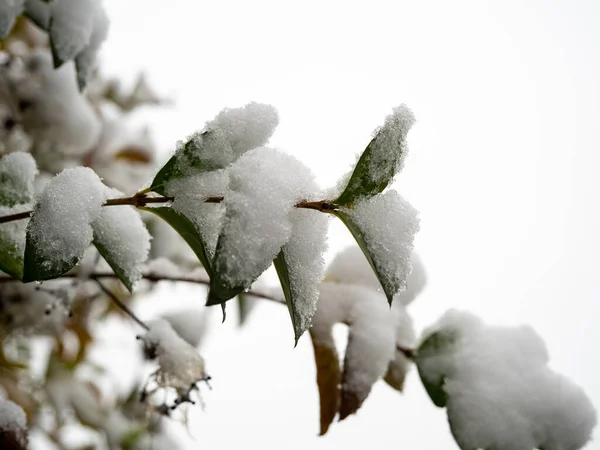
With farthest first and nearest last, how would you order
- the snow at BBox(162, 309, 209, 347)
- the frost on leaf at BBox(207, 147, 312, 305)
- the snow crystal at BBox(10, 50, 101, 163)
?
the snow crystal at BBox(10, 50, 101, 163), the snow at BBox(162, 309, 209, 347), the frost on leaf at BBox(207, 147, 312, 305)

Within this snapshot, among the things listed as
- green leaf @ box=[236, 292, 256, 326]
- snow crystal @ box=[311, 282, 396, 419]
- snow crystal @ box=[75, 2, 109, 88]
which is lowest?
green leaf @ box=[236, 292, 256, 326]

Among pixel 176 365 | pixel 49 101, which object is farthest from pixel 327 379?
pixel 49 101

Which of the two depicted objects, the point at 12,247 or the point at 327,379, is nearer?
the point at 12,247

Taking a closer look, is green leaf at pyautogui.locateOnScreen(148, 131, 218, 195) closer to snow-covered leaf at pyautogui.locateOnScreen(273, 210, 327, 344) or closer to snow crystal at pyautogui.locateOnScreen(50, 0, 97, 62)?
snow-covered leaf at pyautogui.locateOnScreen(273, 210, 327, 344)

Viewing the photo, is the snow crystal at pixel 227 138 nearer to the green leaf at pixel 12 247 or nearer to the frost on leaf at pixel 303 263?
the frost on leaf at pixel 303 263

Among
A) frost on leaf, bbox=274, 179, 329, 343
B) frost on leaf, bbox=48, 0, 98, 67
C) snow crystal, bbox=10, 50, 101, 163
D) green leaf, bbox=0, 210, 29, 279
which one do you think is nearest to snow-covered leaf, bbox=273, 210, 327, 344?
frost on leaf, bbox=274, 179, 329, 343

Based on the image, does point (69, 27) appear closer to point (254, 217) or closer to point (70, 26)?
point (70, 26)
